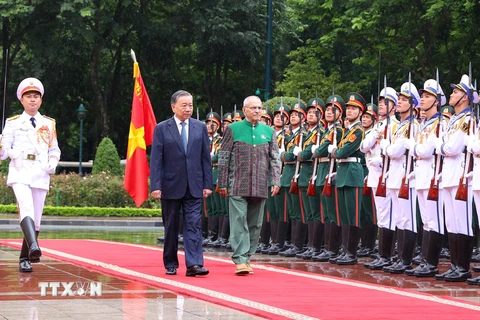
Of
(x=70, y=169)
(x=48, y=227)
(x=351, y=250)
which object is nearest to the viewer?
(x=351, y=250)

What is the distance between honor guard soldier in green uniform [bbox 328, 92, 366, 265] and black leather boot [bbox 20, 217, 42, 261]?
4195 mm

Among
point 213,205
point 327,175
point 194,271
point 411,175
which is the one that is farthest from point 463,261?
point 213,205

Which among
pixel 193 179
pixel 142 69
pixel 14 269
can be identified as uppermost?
pixel 142 69

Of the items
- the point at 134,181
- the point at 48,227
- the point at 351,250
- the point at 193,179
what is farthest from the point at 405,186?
the point at 48,227

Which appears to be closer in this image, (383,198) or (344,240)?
(383,198)

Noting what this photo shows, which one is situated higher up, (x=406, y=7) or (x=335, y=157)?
(x=406, y=7)

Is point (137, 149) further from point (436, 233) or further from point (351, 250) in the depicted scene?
point (436, 233)

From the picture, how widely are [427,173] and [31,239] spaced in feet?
14.5

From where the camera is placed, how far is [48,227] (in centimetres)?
2648

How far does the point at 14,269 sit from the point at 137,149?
414cm

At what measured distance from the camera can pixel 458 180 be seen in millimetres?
11906

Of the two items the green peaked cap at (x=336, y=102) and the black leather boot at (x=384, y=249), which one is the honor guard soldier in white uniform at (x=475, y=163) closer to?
the black leather boot at (x=384, y=249)

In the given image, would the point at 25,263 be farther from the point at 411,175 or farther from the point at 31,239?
the point at 411,175

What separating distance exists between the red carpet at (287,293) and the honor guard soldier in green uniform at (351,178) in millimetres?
1466
